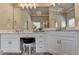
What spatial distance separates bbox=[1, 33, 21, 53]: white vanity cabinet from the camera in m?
3.69

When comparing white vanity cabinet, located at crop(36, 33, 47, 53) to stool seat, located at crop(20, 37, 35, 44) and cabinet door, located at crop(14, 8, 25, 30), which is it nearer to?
stool seat, located at crop(20, 37, 35, 44)

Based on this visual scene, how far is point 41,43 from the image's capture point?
12.8ft

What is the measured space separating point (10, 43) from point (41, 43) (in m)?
0.78

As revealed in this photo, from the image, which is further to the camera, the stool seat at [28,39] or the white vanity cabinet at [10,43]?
the stool seat at [28,39]

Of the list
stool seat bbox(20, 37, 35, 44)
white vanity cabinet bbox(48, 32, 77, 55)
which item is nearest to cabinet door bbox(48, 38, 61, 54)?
white vanity cabinet bbox(48, 32, 77, 55)

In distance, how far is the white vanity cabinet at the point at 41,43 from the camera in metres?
3.74

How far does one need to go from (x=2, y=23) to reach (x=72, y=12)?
5.49 ft

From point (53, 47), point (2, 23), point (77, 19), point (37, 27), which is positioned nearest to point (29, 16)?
point (37, 27)

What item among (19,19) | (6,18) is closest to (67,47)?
(19,19)

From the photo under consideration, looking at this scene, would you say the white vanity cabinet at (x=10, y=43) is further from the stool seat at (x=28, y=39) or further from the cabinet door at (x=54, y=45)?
the cabinet door at (x=54, y=45)

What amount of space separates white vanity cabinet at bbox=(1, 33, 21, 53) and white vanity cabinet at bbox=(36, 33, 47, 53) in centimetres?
48

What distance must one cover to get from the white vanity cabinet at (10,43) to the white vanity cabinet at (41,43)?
483 mm

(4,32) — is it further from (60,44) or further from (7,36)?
(60,44)

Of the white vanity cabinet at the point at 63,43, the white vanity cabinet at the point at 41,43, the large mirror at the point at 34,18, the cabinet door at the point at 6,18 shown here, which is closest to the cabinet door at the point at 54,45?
the white vanity cabinet at the point at 63,43
